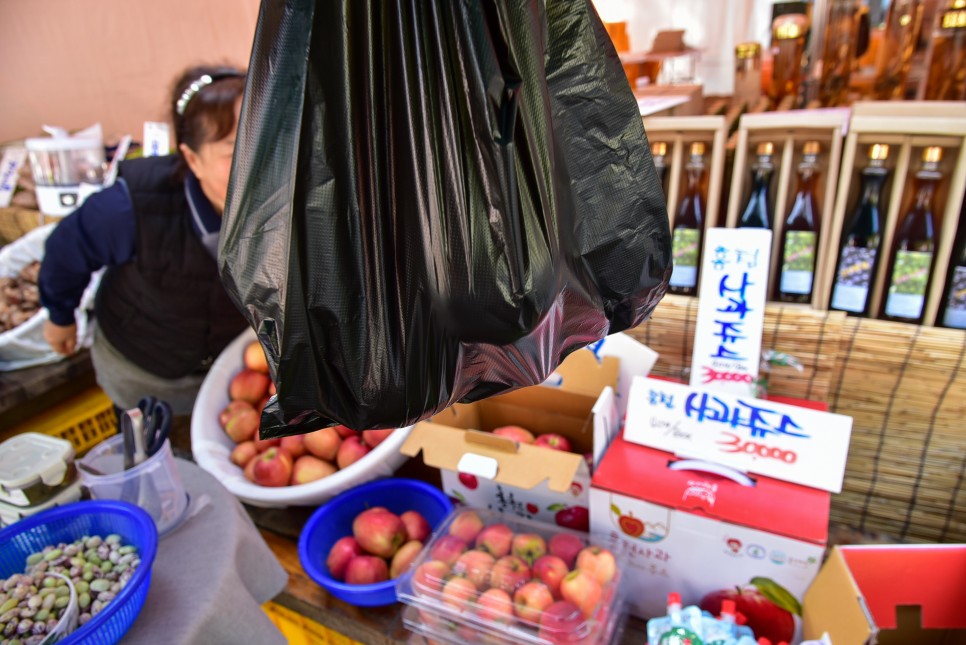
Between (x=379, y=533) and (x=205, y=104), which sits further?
(x=205, y=104)

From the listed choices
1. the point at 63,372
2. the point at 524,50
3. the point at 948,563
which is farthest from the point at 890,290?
the point at 63,372

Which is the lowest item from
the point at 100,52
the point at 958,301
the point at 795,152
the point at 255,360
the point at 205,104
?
the point at 255,360

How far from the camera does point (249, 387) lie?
4.67 feet

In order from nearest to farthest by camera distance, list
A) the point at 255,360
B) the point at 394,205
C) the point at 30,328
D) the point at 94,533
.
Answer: the point at 394,205, the point at 94,533, the point at 255,360, the point at 30,328

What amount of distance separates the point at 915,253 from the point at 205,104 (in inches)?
58.2

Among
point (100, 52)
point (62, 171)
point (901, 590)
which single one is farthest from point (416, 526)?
point (100, 52)

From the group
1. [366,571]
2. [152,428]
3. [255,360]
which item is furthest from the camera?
[255,360]

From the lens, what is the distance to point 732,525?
2.89ft

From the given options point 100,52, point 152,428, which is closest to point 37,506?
point 152,428

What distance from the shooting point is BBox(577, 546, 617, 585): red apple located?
36.8 inches

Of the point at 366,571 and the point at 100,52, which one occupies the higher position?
the point at 100,52

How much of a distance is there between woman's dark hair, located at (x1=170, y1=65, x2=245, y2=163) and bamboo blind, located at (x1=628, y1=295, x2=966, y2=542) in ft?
3.37

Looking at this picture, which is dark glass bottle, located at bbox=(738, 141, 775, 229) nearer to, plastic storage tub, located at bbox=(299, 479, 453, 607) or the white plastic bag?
plastic storage tub, located at bbox=(299, 479, 453, 607)

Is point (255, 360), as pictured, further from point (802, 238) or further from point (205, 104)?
point (802, 238)
